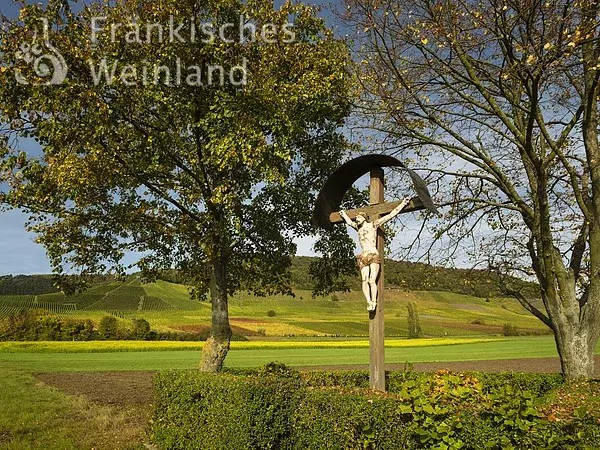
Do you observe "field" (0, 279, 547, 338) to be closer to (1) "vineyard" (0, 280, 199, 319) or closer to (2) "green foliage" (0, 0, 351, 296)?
(1) "vineyard" (0, 280, 199, 319)

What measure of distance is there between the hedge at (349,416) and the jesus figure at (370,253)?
60.9 inches

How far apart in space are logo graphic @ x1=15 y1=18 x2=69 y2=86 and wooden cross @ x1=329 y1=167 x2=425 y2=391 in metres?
7.00

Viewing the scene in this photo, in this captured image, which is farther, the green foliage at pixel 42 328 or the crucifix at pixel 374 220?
the green foliage at pixel 42 328

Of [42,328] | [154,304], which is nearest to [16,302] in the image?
[154,304]

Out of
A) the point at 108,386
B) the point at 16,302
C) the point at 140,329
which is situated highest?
the point at 16,302

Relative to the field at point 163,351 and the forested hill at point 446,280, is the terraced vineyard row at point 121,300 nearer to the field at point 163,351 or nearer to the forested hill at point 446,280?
the field at point 163,351

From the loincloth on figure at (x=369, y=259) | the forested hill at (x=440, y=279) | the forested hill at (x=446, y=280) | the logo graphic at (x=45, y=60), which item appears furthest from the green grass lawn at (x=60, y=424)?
the logo graphic at (x=45, y=60)

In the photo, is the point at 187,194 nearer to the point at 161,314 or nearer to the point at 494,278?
the point at 494,278

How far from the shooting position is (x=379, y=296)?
7.86 m

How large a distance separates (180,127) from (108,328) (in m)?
36.7

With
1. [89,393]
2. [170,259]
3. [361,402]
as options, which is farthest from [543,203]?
[89,393]

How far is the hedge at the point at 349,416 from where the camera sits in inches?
176

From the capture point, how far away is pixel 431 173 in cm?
1413

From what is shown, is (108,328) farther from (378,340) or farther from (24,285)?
(378,340)
